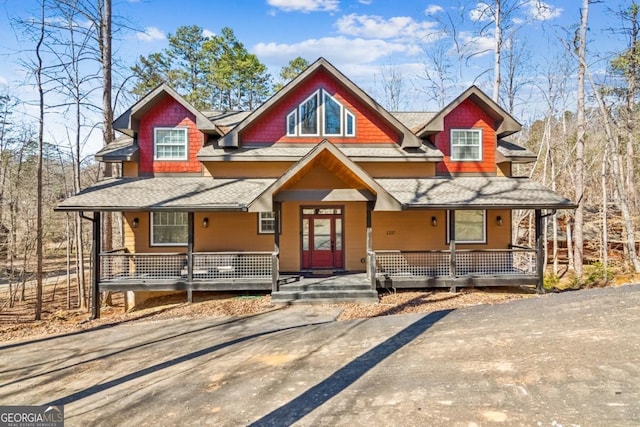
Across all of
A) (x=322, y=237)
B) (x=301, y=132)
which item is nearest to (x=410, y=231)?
(x=322, y=237)

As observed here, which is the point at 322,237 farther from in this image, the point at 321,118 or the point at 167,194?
the point at 167,194

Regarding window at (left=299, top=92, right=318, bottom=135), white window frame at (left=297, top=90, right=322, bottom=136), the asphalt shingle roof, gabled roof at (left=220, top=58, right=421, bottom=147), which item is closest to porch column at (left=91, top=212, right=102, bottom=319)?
the asphalt shingle roof

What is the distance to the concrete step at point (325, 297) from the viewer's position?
10719 mm

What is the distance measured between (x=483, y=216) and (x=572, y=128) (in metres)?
23.0

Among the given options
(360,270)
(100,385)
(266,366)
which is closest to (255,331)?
(266,366)

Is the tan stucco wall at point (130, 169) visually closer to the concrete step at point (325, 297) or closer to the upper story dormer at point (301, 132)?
the upper story dormer at point (301, 132)

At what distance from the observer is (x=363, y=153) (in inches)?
521

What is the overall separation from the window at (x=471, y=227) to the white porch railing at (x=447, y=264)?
2.14 ft

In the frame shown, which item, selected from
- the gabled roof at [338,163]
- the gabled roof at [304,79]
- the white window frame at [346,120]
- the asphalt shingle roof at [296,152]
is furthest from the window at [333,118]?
the gabled roof at [338,163]

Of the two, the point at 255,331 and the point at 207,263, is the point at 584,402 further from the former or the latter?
the point at 207,263

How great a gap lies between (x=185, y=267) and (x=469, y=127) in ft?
37.8

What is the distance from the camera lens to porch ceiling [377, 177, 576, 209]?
37.8ft
